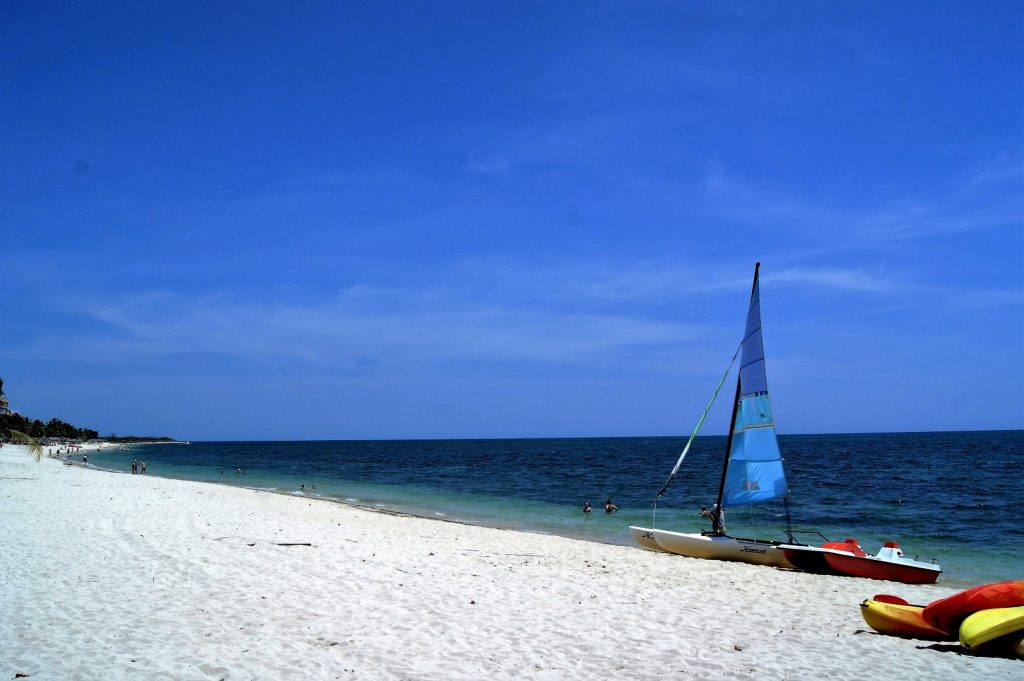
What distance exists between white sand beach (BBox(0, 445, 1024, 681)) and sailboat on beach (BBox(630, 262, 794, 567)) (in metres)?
1.01

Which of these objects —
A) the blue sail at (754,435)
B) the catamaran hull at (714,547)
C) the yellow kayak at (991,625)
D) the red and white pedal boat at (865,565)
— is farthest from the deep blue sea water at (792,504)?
the yellow kayak at (991,625)

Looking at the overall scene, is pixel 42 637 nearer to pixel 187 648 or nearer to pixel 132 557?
pixel 187 648

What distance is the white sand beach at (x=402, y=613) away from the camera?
7.36 meters

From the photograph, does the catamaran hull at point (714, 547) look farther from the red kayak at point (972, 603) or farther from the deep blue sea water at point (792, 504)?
the red kayak at point (972, 603)

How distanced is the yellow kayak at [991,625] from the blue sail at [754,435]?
7.68m

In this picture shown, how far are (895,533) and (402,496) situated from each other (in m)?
23.6

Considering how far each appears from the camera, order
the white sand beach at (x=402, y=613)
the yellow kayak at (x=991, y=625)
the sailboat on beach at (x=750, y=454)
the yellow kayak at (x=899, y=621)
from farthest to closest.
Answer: the sailboat on beach at (x=750, y=454) < the yellow kayak at (x=899, y=621) < the yellow kayak at (x=991, y=625) < the white sand beach at (x=402, y=613)

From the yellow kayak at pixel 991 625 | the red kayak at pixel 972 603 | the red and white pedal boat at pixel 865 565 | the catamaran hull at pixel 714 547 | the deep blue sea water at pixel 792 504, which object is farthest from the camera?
the deep blue sea water at pixel 792 504

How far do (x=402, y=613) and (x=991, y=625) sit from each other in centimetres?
754

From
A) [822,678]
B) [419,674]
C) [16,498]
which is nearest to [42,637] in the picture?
[419,674]

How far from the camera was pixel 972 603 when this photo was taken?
903 cm

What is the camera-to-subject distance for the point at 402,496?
36.9 m

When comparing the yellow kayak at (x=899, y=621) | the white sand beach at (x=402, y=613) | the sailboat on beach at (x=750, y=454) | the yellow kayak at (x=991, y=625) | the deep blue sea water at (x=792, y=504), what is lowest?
the deep blue sea water at (x=792, y=504)

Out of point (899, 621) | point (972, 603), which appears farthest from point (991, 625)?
point (899, 621)
